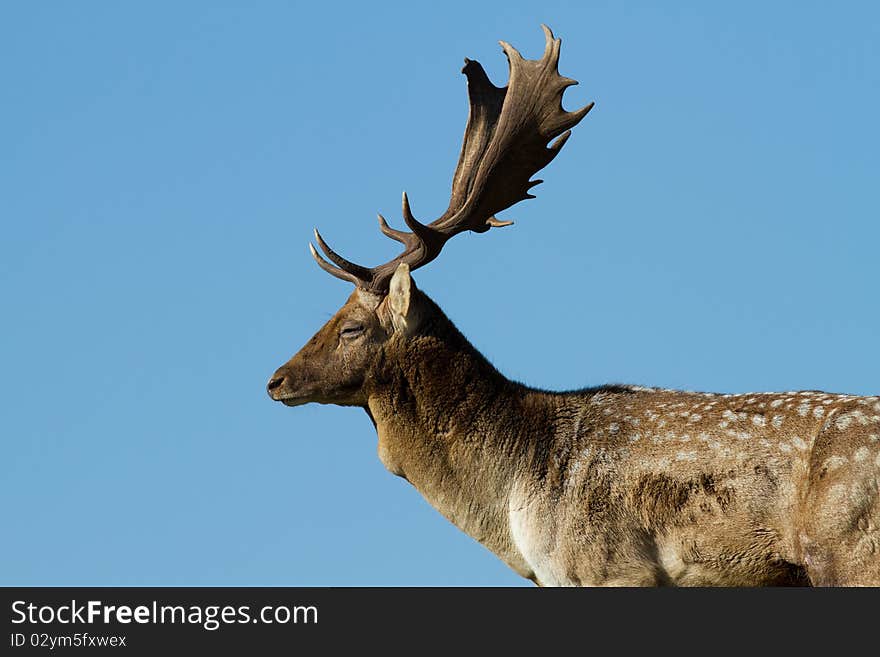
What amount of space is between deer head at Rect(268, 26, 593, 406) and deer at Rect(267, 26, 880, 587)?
2cm

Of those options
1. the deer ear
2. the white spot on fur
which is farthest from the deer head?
the white spot on fur

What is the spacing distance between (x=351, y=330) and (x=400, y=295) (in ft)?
1.86

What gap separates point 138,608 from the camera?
11.3 metres

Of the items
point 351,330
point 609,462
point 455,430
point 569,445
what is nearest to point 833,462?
point 609,462

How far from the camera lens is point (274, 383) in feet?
46.4

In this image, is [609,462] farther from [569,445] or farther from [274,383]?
[274,383]

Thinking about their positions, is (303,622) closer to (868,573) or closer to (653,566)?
(653,566)

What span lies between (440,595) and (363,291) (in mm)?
3955

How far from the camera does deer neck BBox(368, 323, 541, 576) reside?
13.6 metres

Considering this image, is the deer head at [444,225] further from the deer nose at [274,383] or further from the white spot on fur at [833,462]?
Result: the white spot on fur at [833,462]

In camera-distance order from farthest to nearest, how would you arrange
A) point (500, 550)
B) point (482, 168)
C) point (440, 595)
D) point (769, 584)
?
1. point (482, 168)
2. point (500, 550)
3. point (769, 584)
4. point (440, 595)

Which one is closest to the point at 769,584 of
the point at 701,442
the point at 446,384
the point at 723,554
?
the point at 723,554

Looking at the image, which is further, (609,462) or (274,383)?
(274,383)

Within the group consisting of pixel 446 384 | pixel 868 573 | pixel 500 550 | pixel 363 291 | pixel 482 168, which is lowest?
pixel 868 573
